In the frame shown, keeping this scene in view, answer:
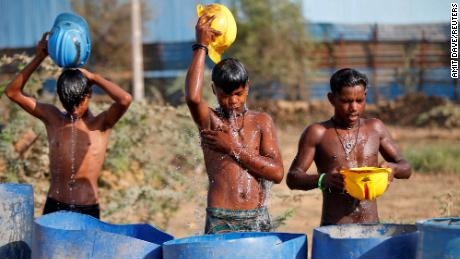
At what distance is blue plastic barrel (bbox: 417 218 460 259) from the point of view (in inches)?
113

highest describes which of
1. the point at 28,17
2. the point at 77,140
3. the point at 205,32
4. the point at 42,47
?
the point at 28,17

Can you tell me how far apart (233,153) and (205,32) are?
61cm

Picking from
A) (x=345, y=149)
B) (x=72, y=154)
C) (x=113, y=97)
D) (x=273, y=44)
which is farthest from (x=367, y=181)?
(x=273, y=44)

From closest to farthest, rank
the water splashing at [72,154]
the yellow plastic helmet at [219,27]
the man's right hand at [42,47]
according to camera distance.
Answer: the yellow plastic helmet at [219,27] → the water splashing at [72,154] → the man's right hand at [42,47]

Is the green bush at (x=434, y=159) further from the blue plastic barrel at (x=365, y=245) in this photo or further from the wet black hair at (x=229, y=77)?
the blue plastic barrel at (x=365, y=245)

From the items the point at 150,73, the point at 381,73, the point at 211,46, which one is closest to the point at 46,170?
the point at 211,46

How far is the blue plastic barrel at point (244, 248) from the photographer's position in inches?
125

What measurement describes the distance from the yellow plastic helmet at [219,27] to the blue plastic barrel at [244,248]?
1.10 meters

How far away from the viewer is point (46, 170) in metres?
7.30

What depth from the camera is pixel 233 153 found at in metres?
3.88

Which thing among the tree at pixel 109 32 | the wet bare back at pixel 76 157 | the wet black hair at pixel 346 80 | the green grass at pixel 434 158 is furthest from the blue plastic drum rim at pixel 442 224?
the tree at pixel 109 32

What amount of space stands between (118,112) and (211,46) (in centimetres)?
120

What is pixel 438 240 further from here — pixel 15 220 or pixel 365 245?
pixel 15 220

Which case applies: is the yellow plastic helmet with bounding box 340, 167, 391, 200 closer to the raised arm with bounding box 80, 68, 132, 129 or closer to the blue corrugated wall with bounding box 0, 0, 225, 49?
the raised arm with bounding box 80, 68, 132, 129
